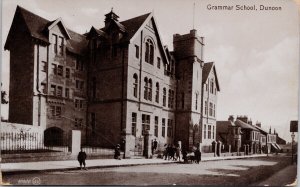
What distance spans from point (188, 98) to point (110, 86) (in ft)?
17.5

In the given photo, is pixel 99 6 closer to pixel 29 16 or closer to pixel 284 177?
pixel 29 16

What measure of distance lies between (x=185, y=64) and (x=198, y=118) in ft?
11.2

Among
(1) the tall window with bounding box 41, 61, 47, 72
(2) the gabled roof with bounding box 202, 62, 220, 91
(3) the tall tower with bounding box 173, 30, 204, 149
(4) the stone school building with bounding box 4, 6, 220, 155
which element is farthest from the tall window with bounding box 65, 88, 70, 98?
(2) the gabled roof with bounding box 202, 62, 220, 91

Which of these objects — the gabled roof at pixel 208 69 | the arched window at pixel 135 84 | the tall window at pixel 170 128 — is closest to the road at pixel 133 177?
the gabled roof at pixel 208 69

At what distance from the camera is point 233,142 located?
2481cm

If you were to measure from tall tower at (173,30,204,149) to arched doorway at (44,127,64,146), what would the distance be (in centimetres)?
729

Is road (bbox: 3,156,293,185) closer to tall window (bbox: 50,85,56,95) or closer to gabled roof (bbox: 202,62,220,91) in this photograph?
gabled roof (bbox: 202,62,220,91)

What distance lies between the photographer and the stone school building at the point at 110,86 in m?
15.5

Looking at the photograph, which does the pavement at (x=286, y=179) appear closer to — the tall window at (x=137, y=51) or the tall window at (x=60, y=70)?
the tall window at (x=137, y=51)

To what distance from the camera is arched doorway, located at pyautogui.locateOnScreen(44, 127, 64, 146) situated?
15.1 meters

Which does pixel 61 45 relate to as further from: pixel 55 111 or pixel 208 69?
pixel 208 69

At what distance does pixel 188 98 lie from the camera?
2092 cm

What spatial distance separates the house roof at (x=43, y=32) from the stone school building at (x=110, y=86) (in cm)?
5

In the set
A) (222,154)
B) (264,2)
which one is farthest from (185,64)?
(264,2)
